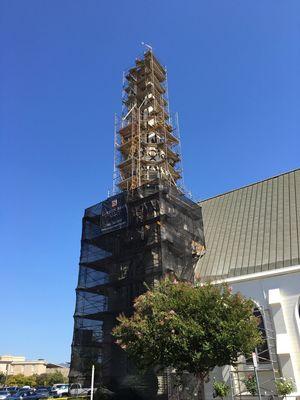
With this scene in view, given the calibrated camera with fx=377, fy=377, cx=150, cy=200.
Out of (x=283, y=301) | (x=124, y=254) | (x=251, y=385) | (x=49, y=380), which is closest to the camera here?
(x=251, y=385)

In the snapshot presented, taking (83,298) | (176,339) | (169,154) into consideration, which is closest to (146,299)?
(176,339)

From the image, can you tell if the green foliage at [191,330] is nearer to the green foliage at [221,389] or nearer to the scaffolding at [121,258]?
the green foliage at [221,389]

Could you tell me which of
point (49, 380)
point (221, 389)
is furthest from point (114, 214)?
point (49, 380)

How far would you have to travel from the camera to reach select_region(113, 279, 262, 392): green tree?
16.5 m

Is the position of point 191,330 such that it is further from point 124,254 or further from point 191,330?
point 124,254

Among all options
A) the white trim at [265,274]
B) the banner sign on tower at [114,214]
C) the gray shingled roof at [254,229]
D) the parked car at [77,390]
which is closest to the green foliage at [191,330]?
the white trim at [265,274]

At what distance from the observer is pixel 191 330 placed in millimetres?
16641

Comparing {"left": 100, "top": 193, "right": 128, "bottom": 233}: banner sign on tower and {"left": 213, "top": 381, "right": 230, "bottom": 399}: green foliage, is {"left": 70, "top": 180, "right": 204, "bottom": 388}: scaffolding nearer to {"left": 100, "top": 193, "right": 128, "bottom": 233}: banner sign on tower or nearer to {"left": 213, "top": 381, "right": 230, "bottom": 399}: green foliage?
{"left": 100, "top": 193, "right": 128, "bottom": 233}: banner sign on tower

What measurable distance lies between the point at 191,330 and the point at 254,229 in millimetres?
13816

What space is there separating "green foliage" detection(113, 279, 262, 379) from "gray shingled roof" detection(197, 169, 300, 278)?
7.58m

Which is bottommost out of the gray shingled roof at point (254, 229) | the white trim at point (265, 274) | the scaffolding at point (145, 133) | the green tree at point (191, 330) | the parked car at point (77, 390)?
the parked car at point (77, 390)

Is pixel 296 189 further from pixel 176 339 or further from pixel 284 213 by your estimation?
pixel 176 339

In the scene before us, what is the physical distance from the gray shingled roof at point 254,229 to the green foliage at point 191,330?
758cm

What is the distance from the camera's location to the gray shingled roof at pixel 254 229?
2512cm
